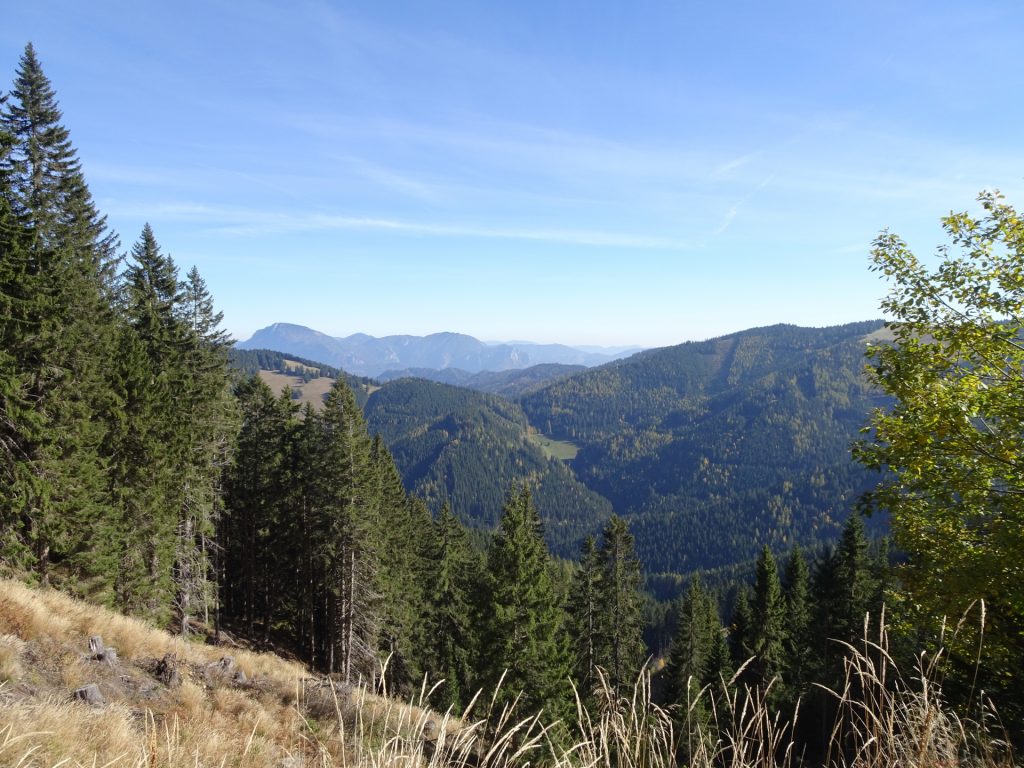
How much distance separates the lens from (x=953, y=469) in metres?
6.57

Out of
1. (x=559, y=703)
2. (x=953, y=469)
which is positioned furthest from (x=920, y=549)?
(x=559, y=703)

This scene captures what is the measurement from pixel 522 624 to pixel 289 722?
12.1 m

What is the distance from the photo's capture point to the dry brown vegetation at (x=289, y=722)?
3.19 metres

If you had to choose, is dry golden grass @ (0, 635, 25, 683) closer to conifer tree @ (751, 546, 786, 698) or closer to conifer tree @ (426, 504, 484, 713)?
conifer tree @ (426, 504, 484, 713)

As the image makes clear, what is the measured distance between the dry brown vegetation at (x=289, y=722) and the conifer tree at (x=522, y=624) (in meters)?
6.47

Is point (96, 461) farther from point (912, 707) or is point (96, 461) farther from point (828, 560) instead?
point (828, 560)

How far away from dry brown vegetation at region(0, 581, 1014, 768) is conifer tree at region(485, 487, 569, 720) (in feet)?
21.2

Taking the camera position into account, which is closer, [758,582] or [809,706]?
[758,582]

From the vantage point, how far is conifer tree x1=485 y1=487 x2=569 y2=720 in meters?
19.8

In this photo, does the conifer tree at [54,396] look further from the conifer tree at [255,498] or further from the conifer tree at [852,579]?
the conifer tree at [852,579]

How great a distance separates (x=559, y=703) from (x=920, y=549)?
1645cm

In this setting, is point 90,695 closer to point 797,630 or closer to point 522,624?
point 522,624

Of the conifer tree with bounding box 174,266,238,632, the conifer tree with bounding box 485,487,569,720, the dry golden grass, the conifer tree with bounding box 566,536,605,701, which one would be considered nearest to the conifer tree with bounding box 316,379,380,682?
the conifer tree with bounding box 174,266,238,632

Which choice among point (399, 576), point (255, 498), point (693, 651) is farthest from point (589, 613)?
point (255, 498)
